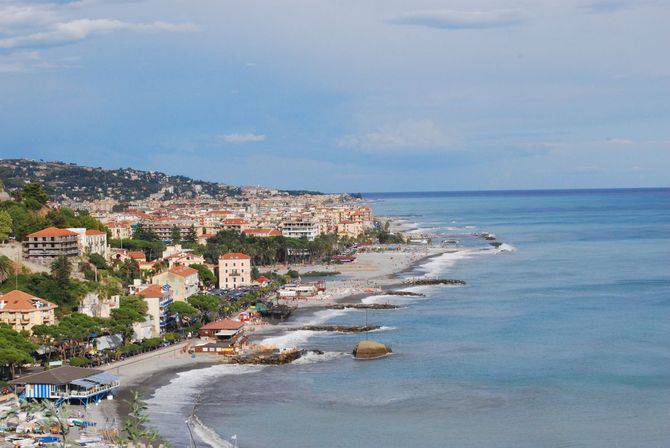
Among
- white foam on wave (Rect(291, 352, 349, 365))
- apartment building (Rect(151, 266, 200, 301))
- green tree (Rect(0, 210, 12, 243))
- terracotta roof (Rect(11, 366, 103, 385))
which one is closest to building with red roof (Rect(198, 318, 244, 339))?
white foam on wave (Rect(291, 352, 349, 365))

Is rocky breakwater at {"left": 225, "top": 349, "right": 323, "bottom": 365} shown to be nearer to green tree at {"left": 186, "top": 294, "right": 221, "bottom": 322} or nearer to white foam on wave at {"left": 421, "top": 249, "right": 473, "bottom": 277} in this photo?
green tree at {"left": 186, "top": 294, "right": 221, "bottom": 322}

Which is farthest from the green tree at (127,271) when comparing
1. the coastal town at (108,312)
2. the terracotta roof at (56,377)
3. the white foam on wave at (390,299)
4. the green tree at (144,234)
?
the green tree at (144,234)

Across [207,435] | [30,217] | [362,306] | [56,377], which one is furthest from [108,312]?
[362,306]

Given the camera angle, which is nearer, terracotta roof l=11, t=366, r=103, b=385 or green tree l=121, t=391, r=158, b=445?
green tree l=121, t=391, r=158, b=445

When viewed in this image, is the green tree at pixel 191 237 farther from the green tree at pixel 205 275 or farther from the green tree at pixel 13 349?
the green tree at pixel 13 349

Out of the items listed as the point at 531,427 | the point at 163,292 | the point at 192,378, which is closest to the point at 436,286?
the point at 163,292

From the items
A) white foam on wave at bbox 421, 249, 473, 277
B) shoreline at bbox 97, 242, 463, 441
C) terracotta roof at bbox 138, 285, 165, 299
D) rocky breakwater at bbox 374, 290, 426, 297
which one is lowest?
shoreline at bbox 97, 242, 463, 441
